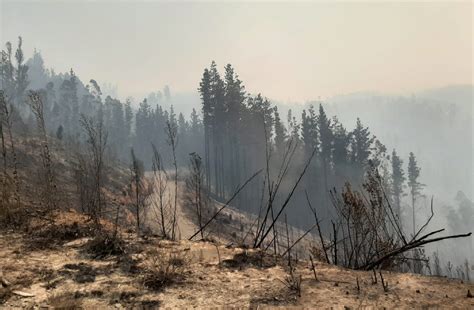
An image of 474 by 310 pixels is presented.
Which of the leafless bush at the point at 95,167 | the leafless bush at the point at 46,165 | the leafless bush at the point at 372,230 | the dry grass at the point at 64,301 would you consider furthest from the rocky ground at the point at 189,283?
the leafless bush at the point at 46,165

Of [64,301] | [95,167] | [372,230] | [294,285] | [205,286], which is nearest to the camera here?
[64,301]

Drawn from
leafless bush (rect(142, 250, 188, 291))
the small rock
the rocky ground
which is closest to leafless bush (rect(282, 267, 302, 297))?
the rocky ground

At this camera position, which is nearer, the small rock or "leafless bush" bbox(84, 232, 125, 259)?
the small rock

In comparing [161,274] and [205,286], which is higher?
[161,274]

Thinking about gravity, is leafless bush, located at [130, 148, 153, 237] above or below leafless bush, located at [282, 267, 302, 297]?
above

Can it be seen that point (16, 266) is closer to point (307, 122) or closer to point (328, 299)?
point (328, 299)

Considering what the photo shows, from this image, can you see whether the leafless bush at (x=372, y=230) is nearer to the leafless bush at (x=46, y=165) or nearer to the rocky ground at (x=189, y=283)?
the rocky ground at (x=189, y=283)

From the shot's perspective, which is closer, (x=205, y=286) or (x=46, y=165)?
(x=205, y=286)

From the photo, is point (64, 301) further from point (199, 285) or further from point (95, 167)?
point (95, 167)

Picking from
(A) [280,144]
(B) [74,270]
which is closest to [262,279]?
(B) [74,270]

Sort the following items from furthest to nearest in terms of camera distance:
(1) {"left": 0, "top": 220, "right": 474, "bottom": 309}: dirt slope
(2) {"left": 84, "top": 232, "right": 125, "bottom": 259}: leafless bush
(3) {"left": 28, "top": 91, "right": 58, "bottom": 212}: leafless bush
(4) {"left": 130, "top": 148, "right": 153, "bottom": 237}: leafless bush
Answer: (4) {"left": 130, "top": 148, "right": 153, "bottom": 237}: leafless bush
(3) {"left": 28, "top": 91, "right": 58, "bottom": 212}: leafless bush
(2) {"left": 84, "top": 232, "right": 125, "bottom": 259}: leafless bush
(1) {"left": 0, "top": 220, "right": 474, "bottom": 309}: dirt slope

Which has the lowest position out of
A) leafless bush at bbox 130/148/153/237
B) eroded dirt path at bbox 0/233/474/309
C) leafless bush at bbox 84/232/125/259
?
eroded dirt path at bbox 0/233/474/309

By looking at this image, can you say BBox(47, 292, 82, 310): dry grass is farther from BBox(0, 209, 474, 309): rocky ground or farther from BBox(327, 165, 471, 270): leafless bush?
BBox(327, 165, 471, 270): leafless bush

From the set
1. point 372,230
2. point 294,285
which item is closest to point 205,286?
point 294,285
